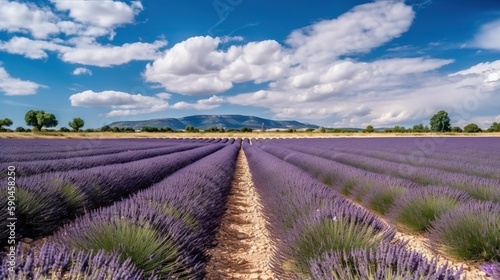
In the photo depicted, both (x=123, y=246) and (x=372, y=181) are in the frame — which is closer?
(x=123, y=246)

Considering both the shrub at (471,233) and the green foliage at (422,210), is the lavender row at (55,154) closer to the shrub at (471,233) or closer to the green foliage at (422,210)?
the green foliage at (422,210)

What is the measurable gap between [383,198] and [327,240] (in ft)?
11.4

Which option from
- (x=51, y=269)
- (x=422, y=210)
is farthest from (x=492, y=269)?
(x=51, y=269)

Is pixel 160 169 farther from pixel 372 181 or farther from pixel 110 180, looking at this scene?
pixel 372 181

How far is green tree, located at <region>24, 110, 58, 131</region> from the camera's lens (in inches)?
2972

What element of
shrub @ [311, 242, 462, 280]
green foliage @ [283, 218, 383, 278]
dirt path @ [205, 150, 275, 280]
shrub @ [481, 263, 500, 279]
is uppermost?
shrub @ [311, 242, 462, 280]

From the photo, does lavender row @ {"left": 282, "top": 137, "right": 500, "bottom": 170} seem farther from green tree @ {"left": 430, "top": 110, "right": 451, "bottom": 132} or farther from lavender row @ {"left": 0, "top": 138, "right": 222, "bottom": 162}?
green tree @ {"left": 430, "top": 110, "right": 451, "bottom": 132}

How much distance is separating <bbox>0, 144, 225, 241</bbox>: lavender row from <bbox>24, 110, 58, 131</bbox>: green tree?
8274 centimetres

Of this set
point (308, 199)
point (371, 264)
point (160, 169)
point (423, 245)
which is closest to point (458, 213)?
point (423, 245)

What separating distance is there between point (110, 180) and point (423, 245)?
4.86 metres

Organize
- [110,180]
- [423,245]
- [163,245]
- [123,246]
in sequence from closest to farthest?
[123,246] → [163,245] → [423,245] → [110,180]

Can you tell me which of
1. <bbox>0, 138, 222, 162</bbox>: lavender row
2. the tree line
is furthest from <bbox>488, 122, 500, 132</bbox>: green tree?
<bbox>0, 138, 222, 162</bbox>: lavender row

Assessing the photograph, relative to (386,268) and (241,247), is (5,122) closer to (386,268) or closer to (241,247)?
(241,247)

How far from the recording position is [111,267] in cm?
151
